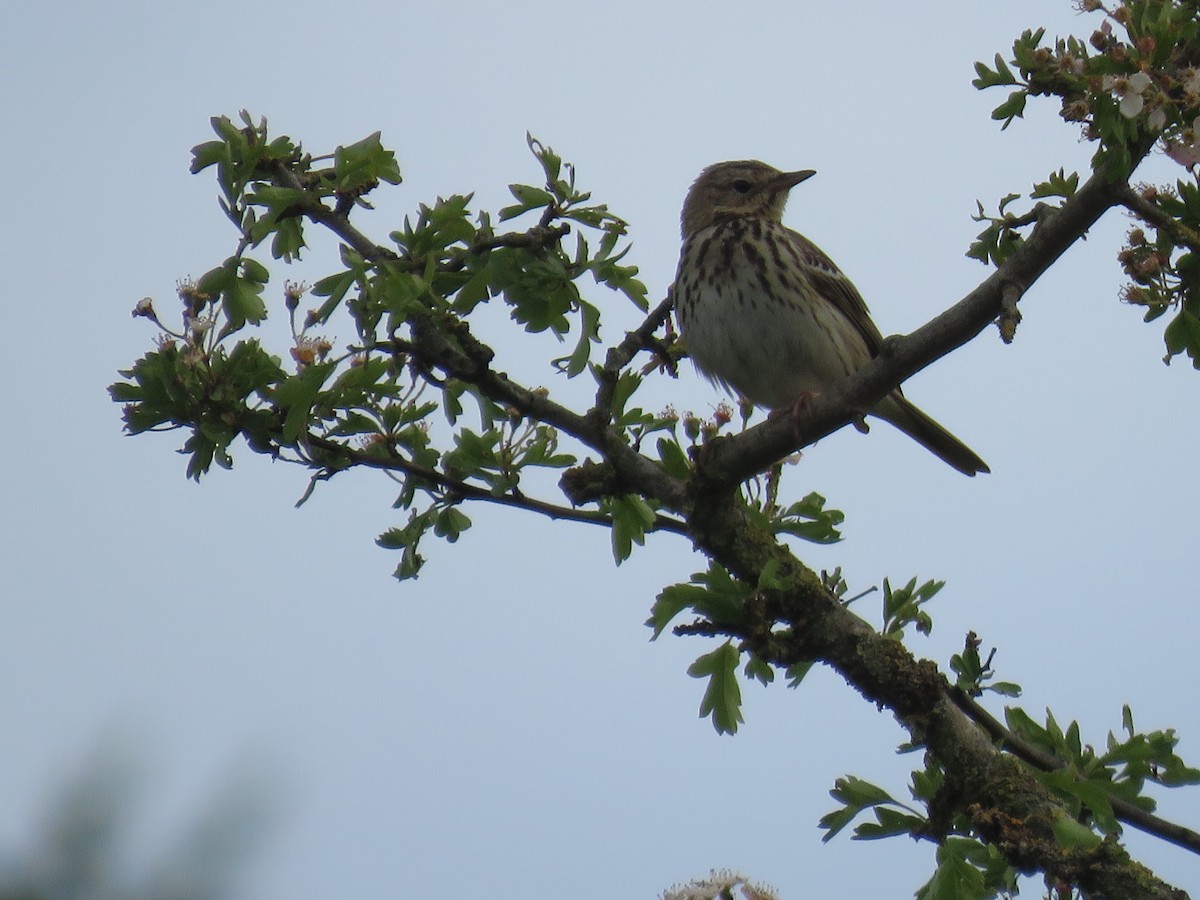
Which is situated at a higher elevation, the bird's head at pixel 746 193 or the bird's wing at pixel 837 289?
the bird's head at pixel 746 193

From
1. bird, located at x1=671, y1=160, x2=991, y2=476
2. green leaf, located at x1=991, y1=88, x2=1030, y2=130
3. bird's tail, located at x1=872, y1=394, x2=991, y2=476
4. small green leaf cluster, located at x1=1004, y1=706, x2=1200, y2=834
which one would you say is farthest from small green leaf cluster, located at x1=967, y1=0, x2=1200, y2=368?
bird's tail, located at x1=872, y1=394, x2=991, y2=476

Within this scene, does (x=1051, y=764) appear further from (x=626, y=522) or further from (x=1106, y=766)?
(x=626, y=522)

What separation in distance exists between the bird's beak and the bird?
51 cm

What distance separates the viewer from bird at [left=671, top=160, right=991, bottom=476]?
627 cm

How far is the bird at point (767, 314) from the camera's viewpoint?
6.27 meters

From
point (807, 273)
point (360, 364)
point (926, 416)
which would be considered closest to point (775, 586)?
point (360, 364)

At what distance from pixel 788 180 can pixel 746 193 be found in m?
0.22

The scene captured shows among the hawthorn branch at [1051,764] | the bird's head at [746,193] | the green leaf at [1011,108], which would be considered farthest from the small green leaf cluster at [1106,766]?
the bird's head at [746,193]

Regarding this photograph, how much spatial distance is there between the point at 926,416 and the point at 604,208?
3.37 meters

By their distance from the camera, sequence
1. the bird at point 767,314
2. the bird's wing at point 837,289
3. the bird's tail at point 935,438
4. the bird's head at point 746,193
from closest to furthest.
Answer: the bird at point 767,314, the bird's wing at point 837,289, the bird's tail at point 935,438, the bird's head at point 746,193

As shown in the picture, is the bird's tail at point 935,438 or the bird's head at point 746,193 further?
the bird's head at point 746,193

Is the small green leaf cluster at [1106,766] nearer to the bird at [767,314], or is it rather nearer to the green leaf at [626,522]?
the green leaf at [626,522]

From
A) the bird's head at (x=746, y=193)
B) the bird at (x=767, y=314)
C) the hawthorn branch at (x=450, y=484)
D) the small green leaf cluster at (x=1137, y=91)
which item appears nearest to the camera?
the small green leaf cluster at (x=1137, y=91)

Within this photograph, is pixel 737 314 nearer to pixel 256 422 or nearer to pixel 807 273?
pixel 807 273
